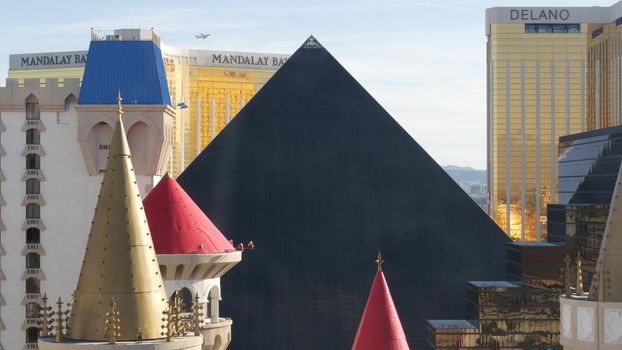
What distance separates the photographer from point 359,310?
4094 inches

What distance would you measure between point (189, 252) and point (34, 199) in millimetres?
46867

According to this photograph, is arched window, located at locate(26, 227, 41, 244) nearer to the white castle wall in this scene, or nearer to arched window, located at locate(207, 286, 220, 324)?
the white castle wall

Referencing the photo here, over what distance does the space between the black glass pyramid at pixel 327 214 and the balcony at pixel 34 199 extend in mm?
18543

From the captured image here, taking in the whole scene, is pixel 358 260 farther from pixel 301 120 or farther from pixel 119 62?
pixel 119 62

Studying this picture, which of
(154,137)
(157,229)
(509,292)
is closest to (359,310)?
(509,292)

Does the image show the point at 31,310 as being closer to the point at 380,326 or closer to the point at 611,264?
the point at 380,326

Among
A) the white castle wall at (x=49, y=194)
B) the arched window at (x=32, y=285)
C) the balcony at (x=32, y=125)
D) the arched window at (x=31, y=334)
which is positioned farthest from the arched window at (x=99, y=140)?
the arched window at (x=31, y=334)

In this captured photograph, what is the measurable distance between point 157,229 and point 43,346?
54.2 feet

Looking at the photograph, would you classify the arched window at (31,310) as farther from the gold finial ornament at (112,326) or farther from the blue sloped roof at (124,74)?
the gold finial ornament at (112,326)

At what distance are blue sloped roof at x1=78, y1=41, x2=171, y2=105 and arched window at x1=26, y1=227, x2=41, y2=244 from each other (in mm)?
9908

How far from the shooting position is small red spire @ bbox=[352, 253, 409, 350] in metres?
37.6

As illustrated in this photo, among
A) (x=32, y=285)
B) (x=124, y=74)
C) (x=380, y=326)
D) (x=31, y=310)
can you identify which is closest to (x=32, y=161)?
(x=32, y=285)

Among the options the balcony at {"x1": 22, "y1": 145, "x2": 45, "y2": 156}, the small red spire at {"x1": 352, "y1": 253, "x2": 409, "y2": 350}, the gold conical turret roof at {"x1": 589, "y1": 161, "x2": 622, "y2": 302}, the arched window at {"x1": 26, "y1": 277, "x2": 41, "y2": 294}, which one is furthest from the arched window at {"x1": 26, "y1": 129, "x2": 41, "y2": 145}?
the gold conical turret roof at {"x1": 589, "y1": 161, "x2": 622, "y2": 302}

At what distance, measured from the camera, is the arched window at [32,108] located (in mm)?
89688
